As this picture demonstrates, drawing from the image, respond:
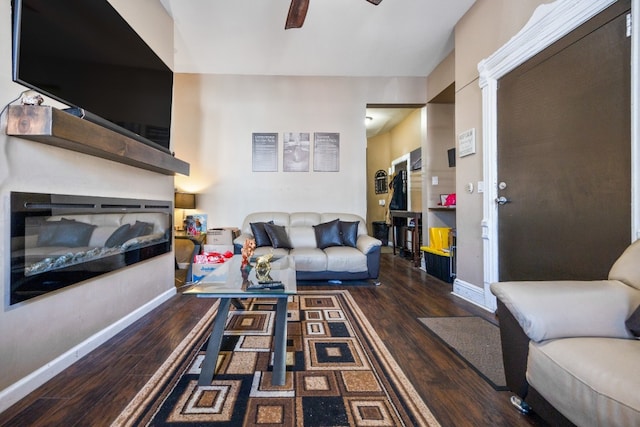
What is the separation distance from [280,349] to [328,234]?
2203 mm

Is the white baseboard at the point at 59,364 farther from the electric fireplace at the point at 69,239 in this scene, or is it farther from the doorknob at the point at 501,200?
the doorknob at the point at 501,200

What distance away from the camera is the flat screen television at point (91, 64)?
130cm

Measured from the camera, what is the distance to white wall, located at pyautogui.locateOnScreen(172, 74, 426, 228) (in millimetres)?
3986

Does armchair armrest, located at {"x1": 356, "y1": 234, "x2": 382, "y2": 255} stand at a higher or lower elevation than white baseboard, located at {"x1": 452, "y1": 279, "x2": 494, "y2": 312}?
higher

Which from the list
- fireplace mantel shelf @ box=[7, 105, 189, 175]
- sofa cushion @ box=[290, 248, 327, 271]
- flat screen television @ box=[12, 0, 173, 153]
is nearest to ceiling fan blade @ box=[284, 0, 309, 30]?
flat screen television @ box=[12, 0, 173, 153]

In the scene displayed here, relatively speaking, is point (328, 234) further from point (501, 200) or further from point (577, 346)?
point (577, 346)

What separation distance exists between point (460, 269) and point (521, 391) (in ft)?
6.14

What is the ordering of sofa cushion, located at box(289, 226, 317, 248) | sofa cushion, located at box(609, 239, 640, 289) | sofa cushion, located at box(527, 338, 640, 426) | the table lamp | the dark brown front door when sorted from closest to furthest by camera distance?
1. sofa cushion, located at box(527, 338, 640, 426)
2. sofa cushion, located at box(609, 239, 640, 289)
3. the dark brown front door
4. the table lamp
5. sofa cushion, located at box(289, 226, 317, 248)

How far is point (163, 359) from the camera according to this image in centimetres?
162

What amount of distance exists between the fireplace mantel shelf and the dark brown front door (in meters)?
2.90

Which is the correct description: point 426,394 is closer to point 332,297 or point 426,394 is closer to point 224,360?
point 224,360

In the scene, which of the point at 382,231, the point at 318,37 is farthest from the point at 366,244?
the point at 382,231

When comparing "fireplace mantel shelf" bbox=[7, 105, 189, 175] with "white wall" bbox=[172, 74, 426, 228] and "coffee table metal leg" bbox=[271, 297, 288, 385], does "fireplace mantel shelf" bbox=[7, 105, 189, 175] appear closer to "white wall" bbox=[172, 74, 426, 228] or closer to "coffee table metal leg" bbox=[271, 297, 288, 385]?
"coffee table metal leg" bbox=[271, 297, 288, 385]

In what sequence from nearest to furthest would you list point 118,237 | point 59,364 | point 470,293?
point 59,364, point 118,237, point 470,293
